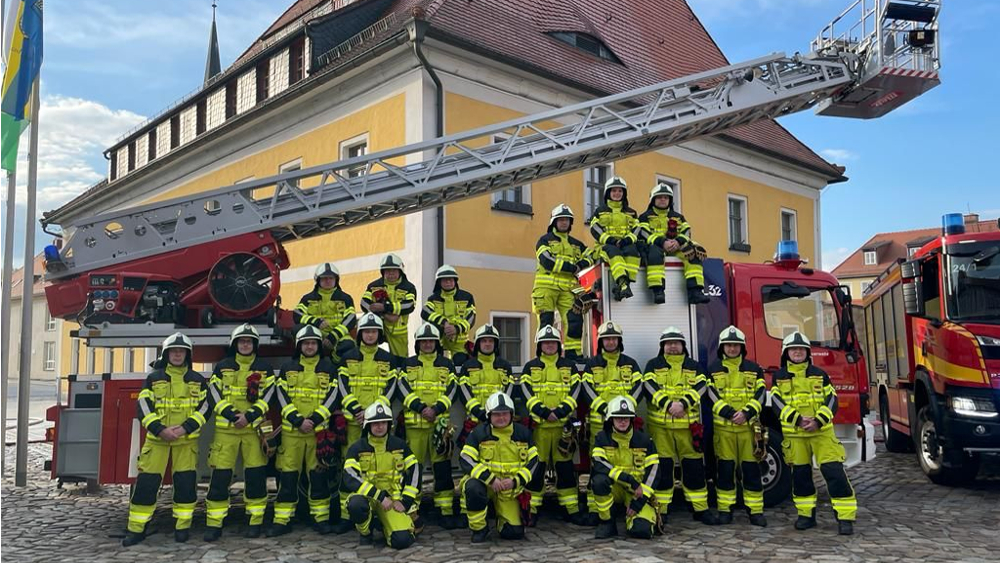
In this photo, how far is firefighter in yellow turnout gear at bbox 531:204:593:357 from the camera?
8828 mm

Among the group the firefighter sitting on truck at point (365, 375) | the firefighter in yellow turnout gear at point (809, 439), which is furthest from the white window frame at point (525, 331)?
the firefighter in yellow turnout gear at point (809, 439)

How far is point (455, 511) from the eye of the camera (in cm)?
729

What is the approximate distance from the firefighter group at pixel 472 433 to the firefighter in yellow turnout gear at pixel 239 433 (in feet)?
0.04

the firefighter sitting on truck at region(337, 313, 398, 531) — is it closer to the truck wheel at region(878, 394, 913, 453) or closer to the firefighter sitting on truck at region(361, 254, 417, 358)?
the firefighter sitting on truck at region(361, 254, 417, 358)

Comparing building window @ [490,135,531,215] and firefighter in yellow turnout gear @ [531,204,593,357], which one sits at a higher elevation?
building window @ [490,135,531,215]

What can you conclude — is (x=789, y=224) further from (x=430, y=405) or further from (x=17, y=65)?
(x=17, y=65)

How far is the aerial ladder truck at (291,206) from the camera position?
7680 millimetres

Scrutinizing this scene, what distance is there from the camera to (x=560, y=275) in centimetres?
894

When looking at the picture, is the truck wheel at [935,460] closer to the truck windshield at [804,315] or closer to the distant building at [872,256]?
the truck windshield at [804,315]

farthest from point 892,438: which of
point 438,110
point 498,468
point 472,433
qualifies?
point 438,110

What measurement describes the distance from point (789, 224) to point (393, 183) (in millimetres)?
17197

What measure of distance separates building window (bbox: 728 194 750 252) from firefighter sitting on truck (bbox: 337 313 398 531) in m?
15.1

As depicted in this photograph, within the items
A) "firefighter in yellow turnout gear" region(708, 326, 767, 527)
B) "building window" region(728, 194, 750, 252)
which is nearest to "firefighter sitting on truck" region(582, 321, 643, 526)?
"firefighter in yellow turnout gear" region(708, 326, 767, 527)

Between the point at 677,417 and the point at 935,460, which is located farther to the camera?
the point at 935,460
